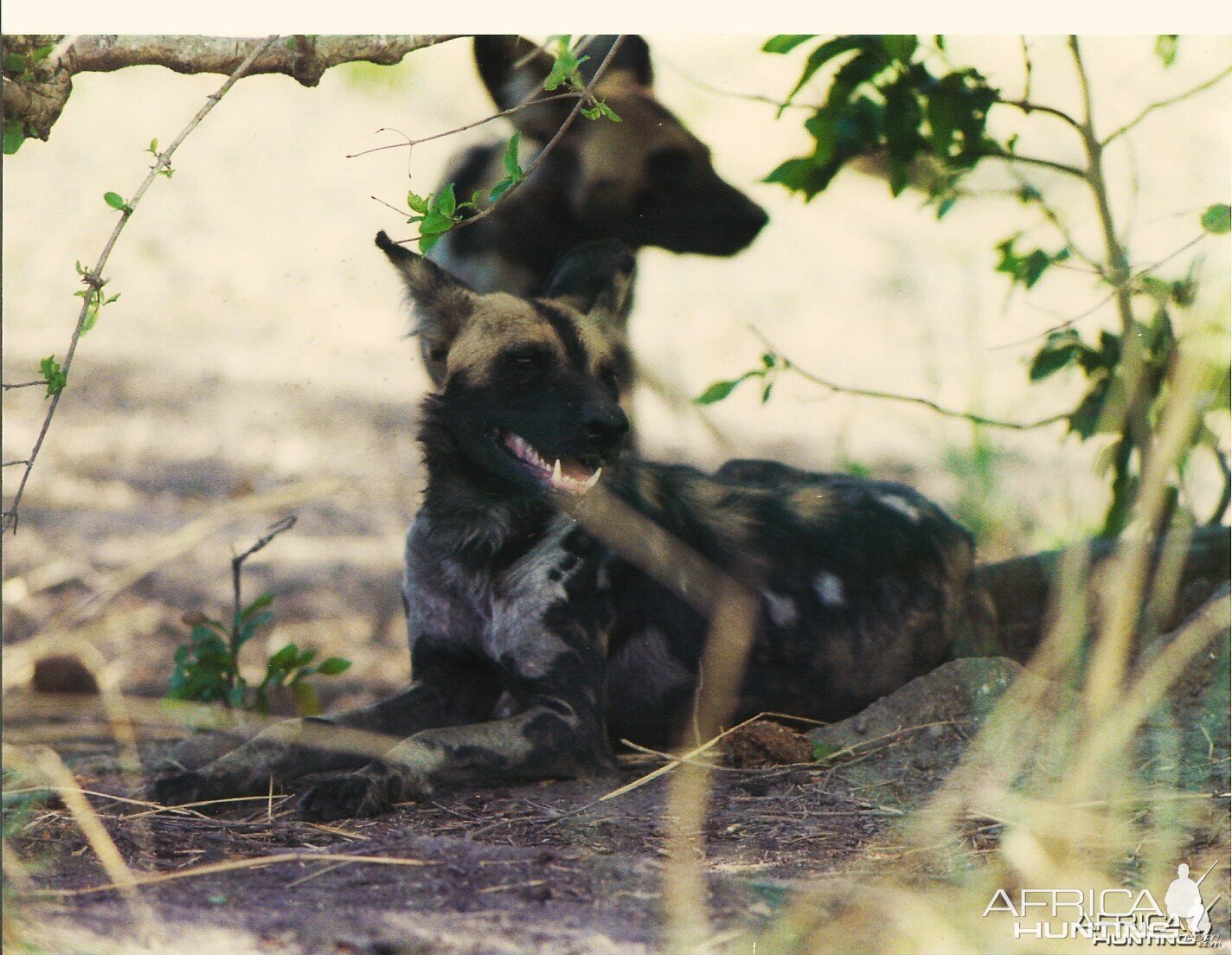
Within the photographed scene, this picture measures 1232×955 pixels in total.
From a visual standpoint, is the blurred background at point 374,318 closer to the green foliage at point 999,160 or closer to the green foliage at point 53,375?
the green foliage at point 999,160

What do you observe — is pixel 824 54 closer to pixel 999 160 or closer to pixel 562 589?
pixel 999 160

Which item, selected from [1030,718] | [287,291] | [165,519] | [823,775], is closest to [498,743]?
[823,775]

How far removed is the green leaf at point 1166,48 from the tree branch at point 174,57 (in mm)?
1784

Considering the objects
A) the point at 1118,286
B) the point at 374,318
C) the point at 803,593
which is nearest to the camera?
the point at 803,593

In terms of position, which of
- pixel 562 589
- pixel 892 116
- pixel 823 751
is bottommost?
pixel 823 751

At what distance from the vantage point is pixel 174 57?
275cm

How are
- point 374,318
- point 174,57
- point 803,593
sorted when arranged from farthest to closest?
point 374,318
point 803,593
point 174,57

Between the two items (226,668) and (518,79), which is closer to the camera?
(226,668)

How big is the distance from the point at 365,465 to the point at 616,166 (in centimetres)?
225

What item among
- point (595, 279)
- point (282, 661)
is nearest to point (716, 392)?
point (595, 279)

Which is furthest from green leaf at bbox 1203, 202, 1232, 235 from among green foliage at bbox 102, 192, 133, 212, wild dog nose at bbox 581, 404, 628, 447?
green foliage at bbox 102, 192, 133, 212

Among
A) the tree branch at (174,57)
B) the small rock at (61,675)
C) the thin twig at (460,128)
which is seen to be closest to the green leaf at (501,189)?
the thin twig at (460,128)

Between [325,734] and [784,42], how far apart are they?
1.98 m

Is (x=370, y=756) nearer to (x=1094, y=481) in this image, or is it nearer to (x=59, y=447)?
(x=1094, y=481)
